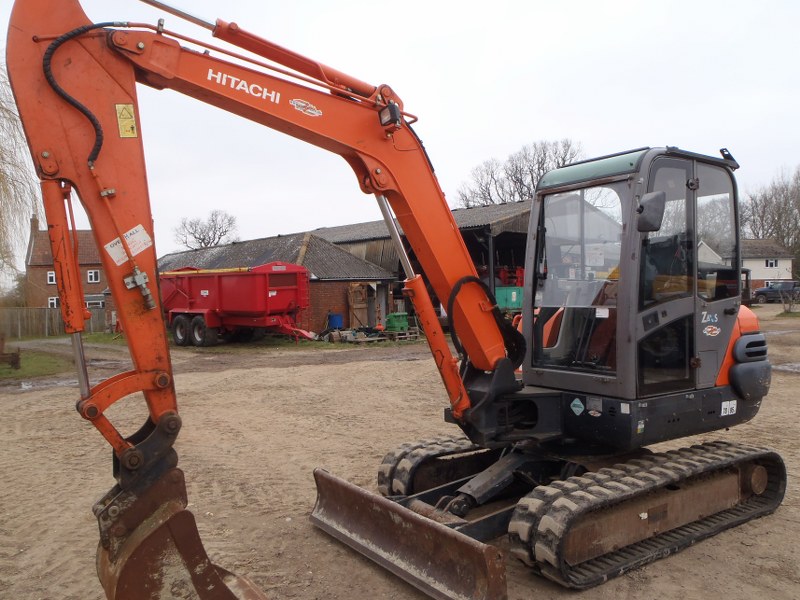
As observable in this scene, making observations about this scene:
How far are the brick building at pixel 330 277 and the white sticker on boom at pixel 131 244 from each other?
790 inches

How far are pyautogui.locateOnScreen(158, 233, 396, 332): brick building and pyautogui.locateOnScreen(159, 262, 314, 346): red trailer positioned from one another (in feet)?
7.52

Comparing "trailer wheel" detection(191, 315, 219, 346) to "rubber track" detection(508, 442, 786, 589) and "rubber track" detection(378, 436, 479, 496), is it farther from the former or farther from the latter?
"rubber track" detection(508, 442, 786, 589)

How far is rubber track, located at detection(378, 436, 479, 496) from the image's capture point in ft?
18.0

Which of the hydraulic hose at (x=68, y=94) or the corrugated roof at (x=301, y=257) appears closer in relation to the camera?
the hydraulic hose at (x=68, y=94)

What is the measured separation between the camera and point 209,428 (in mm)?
9148

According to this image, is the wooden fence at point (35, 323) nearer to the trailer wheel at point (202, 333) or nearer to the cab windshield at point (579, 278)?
the trailer wheel at point (202, 333)

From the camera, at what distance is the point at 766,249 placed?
53344mm

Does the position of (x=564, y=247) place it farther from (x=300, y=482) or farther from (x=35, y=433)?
(x=35, y=433)

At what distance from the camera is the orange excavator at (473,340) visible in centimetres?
350

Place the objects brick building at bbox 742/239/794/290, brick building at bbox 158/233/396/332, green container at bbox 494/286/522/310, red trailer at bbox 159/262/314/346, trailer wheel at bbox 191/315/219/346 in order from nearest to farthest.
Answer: red trailer at bbox 159/262/314/346
trailer wheel at bbox 191/315/219/346
green container at bbox 494/286/522/310
brick building at bbox 158/233/396/332
brick building at bbox 742/239/794/290

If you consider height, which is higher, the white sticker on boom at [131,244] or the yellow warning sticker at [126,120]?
the yellow warning sticker at [126,120]

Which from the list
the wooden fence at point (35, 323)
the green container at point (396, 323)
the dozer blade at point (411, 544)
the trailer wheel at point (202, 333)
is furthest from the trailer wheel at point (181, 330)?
the dozer blade at point (411, 544)

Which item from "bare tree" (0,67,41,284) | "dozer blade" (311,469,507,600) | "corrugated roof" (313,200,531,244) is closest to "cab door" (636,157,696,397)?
"dozer blade" (311,469,507,600)

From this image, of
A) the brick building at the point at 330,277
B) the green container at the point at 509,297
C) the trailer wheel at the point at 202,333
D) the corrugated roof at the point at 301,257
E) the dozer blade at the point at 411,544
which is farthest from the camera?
the corrugated roof at the point at 301,257
